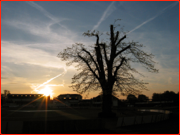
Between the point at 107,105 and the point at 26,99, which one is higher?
the point at 107,105

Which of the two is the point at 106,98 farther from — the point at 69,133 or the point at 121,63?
the point at 69,133

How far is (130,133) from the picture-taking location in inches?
517

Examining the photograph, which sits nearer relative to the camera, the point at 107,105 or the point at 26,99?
the point at 107,105

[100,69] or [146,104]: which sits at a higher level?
[100,69]

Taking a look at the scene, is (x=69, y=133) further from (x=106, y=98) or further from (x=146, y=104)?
(x=146, y=104)

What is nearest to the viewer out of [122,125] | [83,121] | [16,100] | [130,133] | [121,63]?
[130,133]

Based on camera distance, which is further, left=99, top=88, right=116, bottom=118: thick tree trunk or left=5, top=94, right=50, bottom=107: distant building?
left=5, top=94, right=50, bottom=107: distant building

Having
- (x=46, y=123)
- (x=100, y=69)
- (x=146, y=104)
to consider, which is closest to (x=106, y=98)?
(x=100, y=69)

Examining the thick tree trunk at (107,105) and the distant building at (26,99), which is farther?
the distant building at (26,99)

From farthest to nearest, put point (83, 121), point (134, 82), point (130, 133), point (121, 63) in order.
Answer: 1. point (121, 63)
2. point (134, 82)
3. point (83, 121)
4. point (130, 133)

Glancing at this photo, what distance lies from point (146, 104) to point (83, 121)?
2391 inches

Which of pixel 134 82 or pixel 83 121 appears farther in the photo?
pixel 134 82

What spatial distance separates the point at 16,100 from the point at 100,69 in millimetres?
88666

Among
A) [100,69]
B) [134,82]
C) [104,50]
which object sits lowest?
[134,82]
